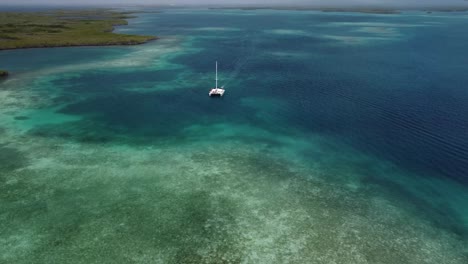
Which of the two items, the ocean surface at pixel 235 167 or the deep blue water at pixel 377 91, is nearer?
the ocean surface at pixel 235 167

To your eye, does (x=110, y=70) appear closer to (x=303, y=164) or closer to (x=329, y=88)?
(x=329, y=88)

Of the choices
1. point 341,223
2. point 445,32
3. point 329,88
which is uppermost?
point 445,32

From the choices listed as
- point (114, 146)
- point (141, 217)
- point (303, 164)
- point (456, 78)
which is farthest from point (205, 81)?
point (456, 78)

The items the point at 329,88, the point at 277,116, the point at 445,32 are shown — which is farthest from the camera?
the point at 445,32

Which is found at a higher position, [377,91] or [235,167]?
[377,91]

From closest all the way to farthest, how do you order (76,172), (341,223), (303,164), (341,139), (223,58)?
(341,223)
(76,172)
(303,164)
(341,139)
(223,58)

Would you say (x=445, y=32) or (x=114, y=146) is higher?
(x=445, y=32)

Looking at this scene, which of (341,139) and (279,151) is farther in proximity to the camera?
(341,139)

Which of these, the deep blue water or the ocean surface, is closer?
the ocean surface
